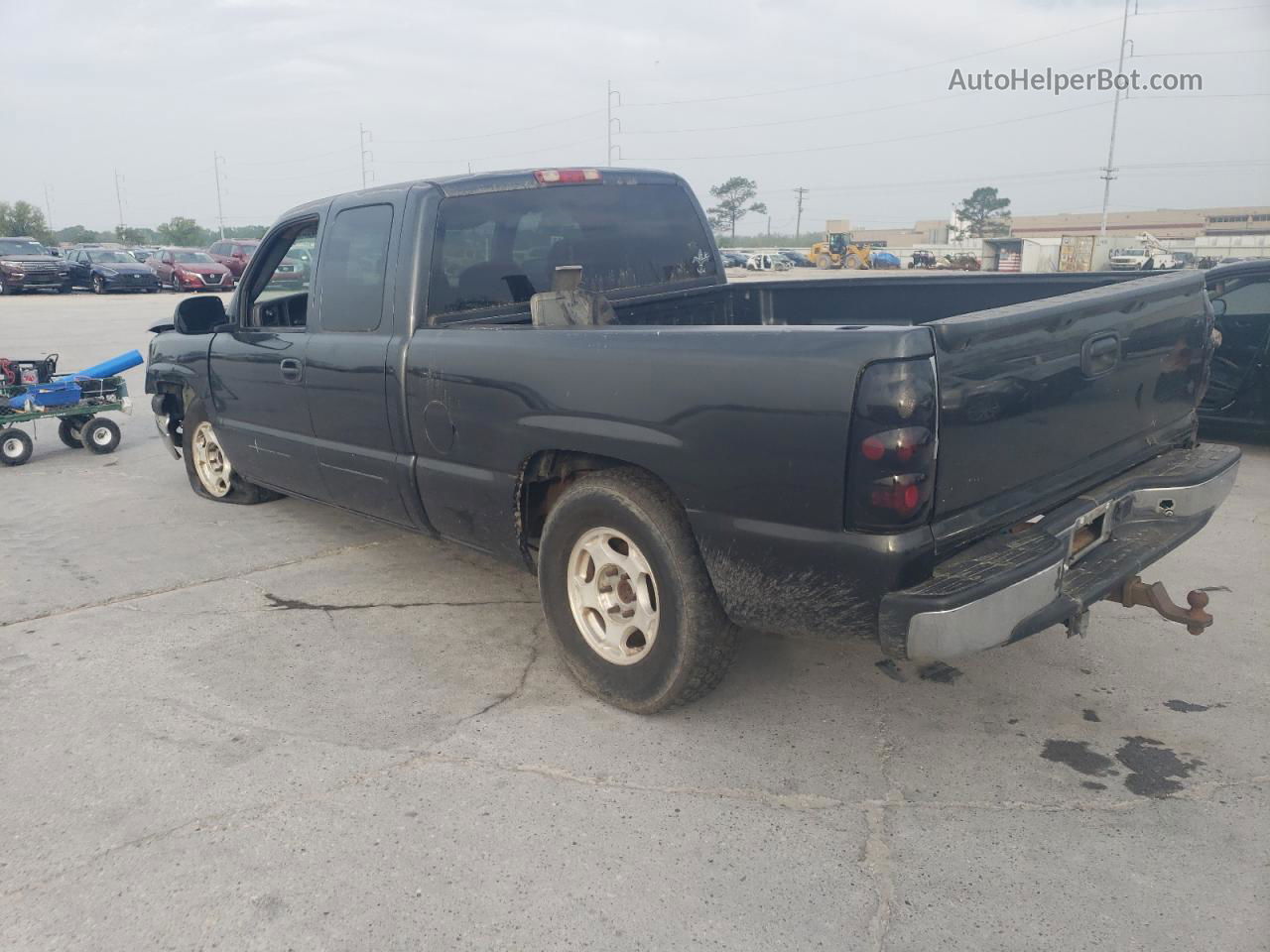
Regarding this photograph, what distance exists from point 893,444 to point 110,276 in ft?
112

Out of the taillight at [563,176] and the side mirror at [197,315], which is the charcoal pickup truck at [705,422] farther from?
the side mirror at [197,315]

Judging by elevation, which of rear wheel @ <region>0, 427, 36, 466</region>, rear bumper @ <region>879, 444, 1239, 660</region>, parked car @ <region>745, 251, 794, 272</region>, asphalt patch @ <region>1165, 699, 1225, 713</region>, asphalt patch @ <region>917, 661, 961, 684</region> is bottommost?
asphalt patch @ <region>917, 661, 961, 684</region>

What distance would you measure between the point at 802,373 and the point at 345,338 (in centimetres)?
248

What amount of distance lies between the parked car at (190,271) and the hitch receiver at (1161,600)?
3110 cm

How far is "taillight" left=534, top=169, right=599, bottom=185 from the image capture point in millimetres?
4414

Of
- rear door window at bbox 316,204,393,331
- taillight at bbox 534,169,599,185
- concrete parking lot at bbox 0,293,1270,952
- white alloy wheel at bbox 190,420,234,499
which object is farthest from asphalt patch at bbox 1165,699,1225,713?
white alloy wheel at bbox 190,420,234,499

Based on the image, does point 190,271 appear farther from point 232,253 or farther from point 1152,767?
point 1152,767

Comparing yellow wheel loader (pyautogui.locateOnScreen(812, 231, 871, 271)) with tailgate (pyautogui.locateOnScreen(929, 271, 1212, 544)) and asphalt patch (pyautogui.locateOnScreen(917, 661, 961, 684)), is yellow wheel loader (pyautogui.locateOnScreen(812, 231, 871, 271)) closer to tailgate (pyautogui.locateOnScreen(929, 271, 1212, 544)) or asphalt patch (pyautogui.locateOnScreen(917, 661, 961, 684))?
tailgate (pyautogui.locateOnScreen(929, 271, 1212, 544))

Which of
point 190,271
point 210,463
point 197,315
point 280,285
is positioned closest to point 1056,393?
point 280,285

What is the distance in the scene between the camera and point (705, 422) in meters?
2.95

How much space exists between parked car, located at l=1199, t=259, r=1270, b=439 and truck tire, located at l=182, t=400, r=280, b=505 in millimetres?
6924

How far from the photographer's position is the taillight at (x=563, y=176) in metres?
4.41

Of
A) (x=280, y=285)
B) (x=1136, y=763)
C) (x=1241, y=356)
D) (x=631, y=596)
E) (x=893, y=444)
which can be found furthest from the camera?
(x=1241, y=356)

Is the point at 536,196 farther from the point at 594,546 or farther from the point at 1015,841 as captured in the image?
the point at 1015,841
